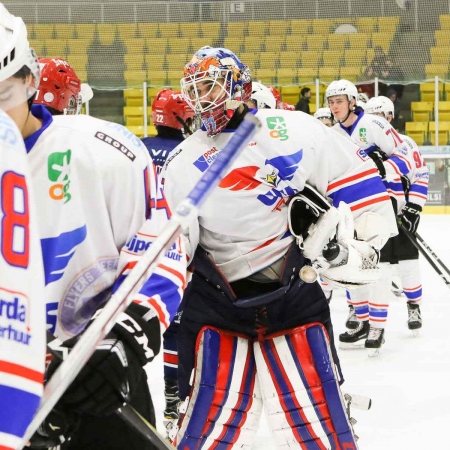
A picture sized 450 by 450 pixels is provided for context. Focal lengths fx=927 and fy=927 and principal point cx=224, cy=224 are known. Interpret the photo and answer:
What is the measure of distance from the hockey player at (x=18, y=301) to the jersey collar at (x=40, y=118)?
321mm

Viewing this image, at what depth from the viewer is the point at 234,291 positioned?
242 centimetres

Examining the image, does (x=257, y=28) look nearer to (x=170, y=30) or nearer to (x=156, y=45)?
(x=170, y=30)

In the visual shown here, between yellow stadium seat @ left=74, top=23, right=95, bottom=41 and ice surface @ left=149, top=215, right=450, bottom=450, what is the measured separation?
7.54 m

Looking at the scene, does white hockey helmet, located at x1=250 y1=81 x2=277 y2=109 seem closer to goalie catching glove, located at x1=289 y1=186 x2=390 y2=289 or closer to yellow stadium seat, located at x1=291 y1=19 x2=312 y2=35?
goalie catching glove, located at x1=289 y1=186 x2=390 y2=289

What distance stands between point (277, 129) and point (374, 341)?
2486mm

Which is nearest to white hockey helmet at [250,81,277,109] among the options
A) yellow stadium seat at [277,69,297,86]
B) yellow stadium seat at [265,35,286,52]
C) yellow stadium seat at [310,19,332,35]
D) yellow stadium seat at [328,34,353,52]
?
yellow stadium seat at [277,69,297,86]

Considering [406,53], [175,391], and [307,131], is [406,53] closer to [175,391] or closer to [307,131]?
[175,391]

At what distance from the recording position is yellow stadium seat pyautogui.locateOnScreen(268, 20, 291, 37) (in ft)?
40.9

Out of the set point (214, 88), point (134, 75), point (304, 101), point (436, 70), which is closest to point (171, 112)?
point (214, 88)

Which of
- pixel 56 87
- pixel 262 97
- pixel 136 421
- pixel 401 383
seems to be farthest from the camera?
pixel 262 97

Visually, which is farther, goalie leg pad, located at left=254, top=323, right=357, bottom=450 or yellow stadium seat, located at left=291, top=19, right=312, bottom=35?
yellow stadium seat, located at left=291, top=19, right=312, bottom=35

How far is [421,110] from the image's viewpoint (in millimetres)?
11469

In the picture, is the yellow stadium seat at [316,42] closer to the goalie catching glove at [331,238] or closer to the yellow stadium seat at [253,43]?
the yellow stadium seat at [253,43]

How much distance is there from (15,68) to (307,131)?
4.21 ft
